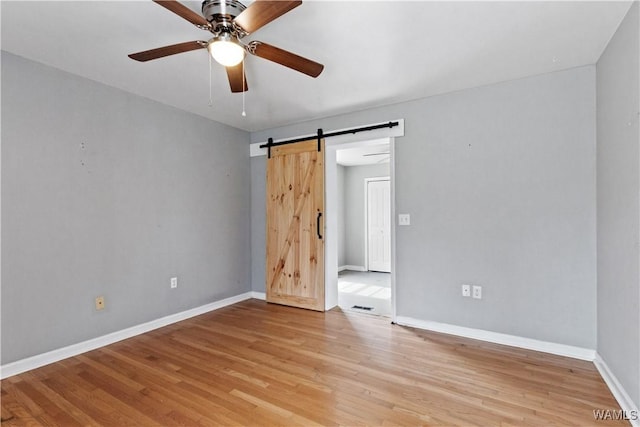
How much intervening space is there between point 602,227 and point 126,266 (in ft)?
13.4

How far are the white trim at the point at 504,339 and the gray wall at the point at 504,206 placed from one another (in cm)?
5

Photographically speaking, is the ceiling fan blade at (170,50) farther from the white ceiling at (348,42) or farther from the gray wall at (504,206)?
the gray wall at (504,206)

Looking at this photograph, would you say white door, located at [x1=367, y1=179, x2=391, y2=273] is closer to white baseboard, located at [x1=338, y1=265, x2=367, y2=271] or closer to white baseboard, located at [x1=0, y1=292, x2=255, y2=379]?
white baseboard, located at [x1=338, y1=265, x2=367, y2=271]

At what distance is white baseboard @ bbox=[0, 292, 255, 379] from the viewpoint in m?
2.35

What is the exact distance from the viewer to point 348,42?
223 cm

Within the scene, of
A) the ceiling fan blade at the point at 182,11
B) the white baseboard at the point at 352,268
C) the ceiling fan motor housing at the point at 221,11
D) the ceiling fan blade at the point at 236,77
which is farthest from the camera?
the white baseboard at the point at 352,268

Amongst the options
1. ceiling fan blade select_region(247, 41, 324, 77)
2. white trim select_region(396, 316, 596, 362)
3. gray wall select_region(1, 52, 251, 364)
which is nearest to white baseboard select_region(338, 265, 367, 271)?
gray wall select_region(1, 52, 251, 364)

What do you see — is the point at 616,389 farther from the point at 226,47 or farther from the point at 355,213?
the point at 355,213

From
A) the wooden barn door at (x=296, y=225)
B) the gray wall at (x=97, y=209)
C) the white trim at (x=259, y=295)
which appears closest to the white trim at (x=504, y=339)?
the wooden barn door at (x=296, y=225)

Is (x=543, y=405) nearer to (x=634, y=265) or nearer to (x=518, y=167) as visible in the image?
(x=634, y=265)

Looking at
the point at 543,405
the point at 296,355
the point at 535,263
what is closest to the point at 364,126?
the point at 535,263

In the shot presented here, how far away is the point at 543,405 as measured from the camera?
192cm

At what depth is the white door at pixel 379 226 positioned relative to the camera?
6668mm

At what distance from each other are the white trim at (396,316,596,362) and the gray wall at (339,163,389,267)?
3.58 meters
